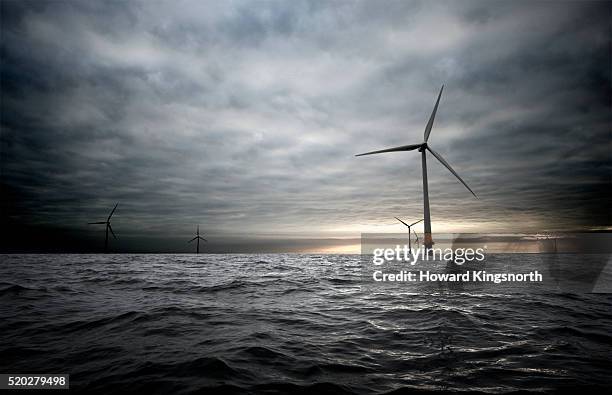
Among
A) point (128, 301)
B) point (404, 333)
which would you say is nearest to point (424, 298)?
point (404, 333)

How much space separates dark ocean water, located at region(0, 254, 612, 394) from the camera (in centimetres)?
700

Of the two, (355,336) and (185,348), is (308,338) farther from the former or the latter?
(185,348)

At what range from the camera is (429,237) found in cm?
5112

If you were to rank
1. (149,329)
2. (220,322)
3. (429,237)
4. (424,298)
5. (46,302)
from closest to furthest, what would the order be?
1. (149,329)
2. (220,322)
3. (46,302)
4. (424,298)
5. (429,237)

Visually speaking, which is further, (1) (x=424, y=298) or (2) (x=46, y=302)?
(1) (x=424, y=298)

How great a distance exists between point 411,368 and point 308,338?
4030mm

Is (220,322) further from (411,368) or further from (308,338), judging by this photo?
(411,368)

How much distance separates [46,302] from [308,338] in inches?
655

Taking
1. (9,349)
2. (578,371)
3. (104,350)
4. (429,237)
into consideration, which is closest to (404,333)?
(578,371)

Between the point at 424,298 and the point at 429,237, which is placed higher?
the point at 429,237

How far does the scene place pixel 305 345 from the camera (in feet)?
31.9

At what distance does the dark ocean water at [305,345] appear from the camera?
700 centimetres

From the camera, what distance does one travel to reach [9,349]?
29.2 feet

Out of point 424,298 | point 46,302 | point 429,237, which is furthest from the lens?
point 429,237
